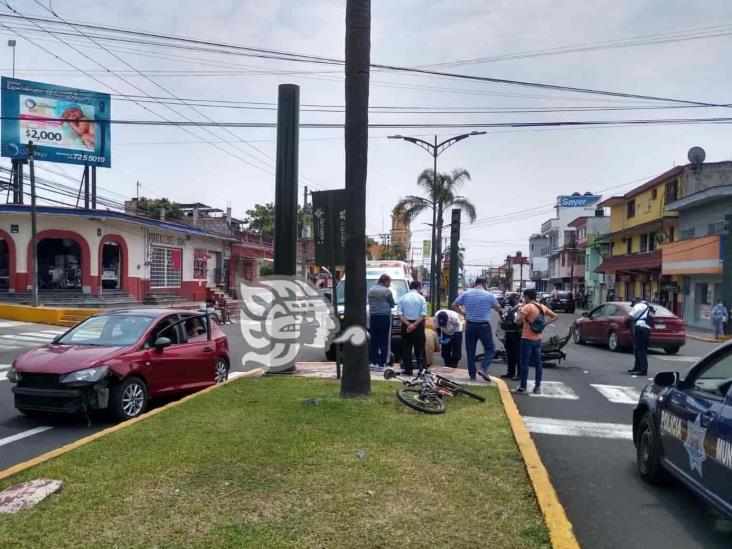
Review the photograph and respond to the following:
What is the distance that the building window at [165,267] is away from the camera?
3388 cm

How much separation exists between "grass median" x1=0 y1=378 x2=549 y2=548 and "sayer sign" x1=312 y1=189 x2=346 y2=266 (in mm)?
2345

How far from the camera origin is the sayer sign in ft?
28.7

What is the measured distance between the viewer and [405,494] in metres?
4.71

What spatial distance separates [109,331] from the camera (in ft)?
29.0

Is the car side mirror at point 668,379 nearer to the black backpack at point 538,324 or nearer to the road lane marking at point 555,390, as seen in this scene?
the black backpack at point 538,324

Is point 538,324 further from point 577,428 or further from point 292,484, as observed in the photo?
point 292,484

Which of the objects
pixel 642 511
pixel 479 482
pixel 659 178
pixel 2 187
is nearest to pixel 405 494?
pixel 479 482

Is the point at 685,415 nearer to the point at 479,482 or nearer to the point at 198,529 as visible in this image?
the point at 479,482

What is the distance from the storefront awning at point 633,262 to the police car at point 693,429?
3513cm

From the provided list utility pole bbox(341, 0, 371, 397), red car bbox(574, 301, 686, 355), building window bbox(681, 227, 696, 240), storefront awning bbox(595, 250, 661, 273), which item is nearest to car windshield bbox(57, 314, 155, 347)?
utility pole bbox(341, 0, 371, 397)

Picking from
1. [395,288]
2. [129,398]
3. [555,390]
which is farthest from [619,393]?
[129,398]

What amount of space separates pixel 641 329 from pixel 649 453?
7867 millimetres

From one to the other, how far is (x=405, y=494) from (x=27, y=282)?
28802 millimetres

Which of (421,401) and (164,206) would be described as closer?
(421,401)
